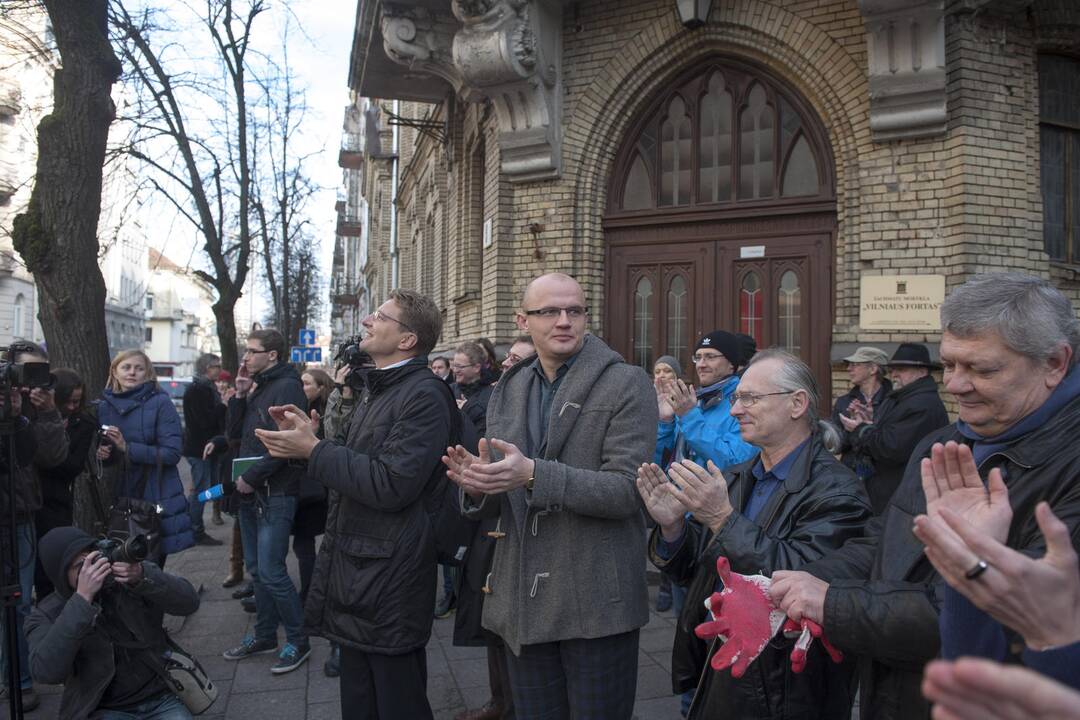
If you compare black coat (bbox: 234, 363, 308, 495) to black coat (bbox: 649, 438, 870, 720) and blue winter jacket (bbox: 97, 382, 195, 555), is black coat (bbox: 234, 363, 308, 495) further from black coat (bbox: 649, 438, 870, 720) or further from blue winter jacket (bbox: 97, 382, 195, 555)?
black coat (bbox: 649, 438, 870, 720)

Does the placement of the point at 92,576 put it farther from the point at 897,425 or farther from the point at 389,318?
the point at 897,425

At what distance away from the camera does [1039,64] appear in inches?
329

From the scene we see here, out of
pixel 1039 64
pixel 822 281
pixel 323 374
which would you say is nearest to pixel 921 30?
pixel 1039 64

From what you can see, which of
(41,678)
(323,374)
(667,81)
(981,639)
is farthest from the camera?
(667,81)

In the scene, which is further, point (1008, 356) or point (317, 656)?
point (317, 656)

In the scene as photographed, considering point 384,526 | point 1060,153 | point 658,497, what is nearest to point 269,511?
point 384,526

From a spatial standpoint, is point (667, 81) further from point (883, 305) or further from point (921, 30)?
point (883, 305)

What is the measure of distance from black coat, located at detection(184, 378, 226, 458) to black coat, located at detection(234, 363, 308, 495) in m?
3.65

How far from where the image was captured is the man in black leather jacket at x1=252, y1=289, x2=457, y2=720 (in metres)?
3.21

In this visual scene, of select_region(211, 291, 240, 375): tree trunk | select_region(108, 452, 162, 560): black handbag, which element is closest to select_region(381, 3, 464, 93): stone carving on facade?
select_region(211, 291, 240, 375): tree trunk

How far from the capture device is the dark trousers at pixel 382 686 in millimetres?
3270

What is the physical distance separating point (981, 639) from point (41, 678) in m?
3.41

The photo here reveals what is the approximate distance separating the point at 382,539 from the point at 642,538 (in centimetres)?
106

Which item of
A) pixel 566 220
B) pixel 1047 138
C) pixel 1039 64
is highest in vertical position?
pixel 1039 64
